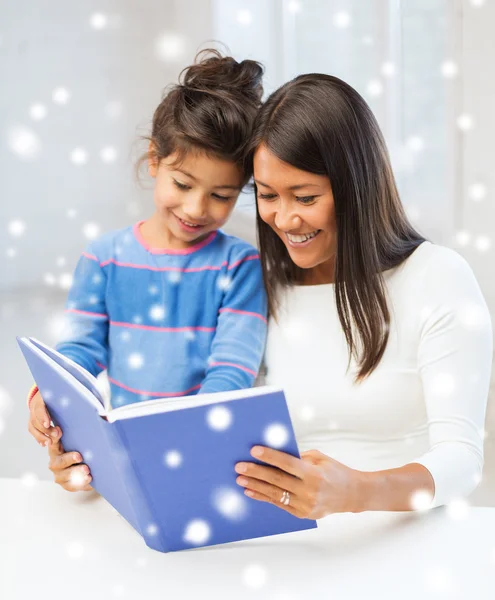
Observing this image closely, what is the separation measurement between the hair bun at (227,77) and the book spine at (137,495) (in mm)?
653

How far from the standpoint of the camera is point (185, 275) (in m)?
1.22

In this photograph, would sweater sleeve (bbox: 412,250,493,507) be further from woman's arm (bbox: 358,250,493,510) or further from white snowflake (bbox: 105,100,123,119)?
white snowflake (bbox: 105,100,123,119)

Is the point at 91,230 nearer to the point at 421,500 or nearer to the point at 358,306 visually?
the point at 358,306

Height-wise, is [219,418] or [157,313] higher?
[219,418]

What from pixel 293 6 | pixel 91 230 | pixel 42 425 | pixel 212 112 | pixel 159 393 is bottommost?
pixel 91 230

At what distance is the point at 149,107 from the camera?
279 centimetres

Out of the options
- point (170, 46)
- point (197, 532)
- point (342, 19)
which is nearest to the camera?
point (197, 532)

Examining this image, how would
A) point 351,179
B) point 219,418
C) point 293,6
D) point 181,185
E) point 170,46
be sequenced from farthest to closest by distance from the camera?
1. point 170,46
2. point 293,6
3. point 181,185
4. point 351,179
5. point 219,418

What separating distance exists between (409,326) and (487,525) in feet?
1.10

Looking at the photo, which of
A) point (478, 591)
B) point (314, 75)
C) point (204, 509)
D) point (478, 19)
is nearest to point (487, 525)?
point (478, 591)

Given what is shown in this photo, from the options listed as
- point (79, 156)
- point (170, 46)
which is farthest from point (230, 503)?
point (79, 156)

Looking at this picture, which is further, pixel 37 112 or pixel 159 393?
pixel 37 112

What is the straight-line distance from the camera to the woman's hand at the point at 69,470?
0.88 meters

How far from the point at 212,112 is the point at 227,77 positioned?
0.09 meters
